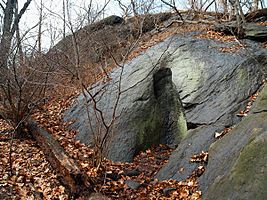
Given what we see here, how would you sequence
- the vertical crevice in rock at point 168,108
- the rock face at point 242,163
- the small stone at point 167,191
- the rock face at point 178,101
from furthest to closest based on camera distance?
the vertical crevice in rock at point 168,108, the rock face at point 178,101, the small stone at point 167,191, the rock face at point 242,163

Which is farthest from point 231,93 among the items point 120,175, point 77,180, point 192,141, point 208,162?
point 77,180

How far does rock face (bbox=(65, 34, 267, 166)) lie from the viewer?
232 inches

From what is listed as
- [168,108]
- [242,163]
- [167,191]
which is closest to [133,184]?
[167,191]

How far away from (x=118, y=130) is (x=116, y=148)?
0.45 meters

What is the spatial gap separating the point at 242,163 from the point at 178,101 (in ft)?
12.4

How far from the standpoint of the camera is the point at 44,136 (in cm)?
→ 644

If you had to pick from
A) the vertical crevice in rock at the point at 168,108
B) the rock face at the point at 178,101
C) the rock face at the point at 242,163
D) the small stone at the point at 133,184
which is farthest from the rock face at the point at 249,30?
the small stone at the point at 133,184

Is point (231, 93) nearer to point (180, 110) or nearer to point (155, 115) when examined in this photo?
point (180, 110)

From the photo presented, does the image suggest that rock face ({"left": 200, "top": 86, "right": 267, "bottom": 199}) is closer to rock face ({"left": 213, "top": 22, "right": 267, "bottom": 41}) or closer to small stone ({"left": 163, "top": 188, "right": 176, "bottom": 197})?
small stone ({"left": 163, "top": 188, "right": 176, "bottom": 197})

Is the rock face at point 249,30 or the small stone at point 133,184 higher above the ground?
the rock face at point 249,30

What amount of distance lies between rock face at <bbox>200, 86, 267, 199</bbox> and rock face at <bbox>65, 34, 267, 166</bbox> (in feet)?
2.89

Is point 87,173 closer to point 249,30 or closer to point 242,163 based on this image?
point 242,163

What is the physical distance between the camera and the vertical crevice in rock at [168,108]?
22.7ft

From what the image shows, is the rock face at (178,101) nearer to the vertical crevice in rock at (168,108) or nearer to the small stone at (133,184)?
the vertical crevice in rock at (168,108)
